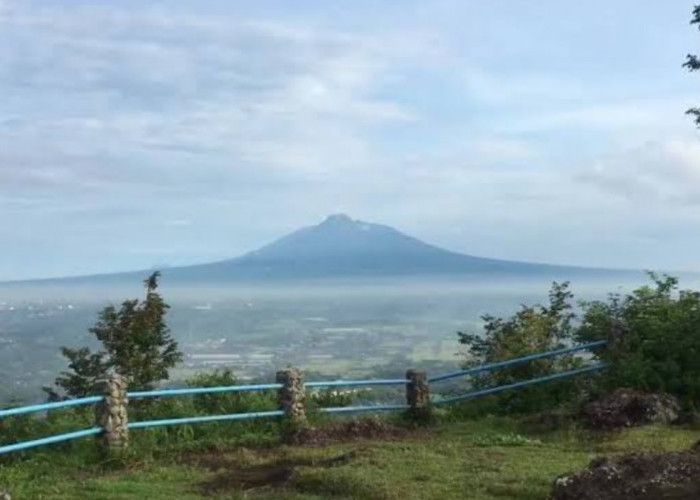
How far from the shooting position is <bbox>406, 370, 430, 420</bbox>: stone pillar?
12820 mm

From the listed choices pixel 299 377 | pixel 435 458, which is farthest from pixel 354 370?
pixel 435 458

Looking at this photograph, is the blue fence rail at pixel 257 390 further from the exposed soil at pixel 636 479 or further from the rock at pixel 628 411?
the exposed soil at pixel 636 479

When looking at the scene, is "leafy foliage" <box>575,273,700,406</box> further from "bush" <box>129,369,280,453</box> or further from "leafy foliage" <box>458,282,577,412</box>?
"bush" <box>129,369,280,453</box>

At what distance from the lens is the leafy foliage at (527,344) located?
545 inches

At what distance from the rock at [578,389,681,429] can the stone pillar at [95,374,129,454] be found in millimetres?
5006

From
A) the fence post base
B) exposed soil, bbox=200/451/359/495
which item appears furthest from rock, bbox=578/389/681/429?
the fence post base

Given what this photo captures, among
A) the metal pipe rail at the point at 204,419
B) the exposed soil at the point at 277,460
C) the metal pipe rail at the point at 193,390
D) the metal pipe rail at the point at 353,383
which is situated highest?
the metal pipe rail at the point at 193,390

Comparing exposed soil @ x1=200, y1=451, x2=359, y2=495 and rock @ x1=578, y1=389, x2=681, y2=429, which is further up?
rock @ x1=578, y1=389, x2=681, y2=429

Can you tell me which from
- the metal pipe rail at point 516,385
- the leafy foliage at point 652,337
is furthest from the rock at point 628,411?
the metal pipe rail at point 516,385

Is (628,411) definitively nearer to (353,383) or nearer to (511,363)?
(511,363)

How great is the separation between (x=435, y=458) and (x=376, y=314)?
83.5 m

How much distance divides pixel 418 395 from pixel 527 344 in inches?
199

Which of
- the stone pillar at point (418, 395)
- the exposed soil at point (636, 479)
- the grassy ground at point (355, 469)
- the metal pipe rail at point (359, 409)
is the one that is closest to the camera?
the exposed soil at point (636, 479)

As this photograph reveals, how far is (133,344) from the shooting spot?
63.7 feet
